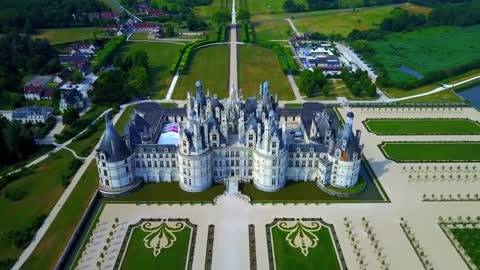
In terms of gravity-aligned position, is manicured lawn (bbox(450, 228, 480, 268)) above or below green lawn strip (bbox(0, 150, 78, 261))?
below

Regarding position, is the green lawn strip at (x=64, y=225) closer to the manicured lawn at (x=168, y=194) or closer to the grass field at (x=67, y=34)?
the manicured lawn at (x=168, y=194)

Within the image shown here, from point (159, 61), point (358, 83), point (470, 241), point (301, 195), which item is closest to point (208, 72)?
point (159, 61)

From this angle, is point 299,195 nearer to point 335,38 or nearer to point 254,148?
point 254,148

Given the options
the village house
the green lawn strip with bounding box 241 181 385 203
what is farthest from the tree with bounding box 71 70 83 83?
the green lawn strip with bounding box 241 181 385 203

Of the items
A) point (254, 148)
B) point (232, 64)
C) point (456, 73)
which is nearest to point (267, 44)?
point (232, 64)

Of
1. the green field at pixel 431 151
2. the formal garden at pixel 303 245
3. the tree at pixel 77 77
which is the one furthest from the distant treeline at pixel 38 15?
the green field at pixel 431 151

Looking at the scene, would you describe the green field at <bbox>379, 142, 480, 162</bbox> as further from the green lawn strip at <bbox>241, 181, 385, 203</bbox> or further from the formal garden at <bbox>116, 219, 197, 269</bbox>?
the formal garden at <bbox>116, 219, 197, 269</bbox>
